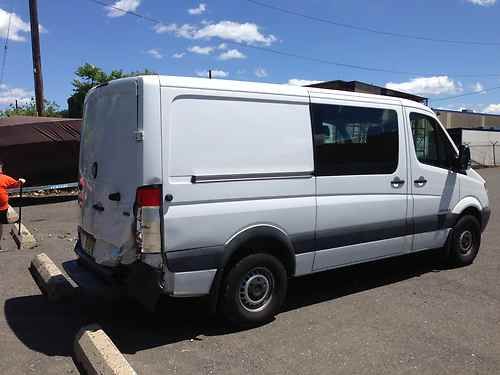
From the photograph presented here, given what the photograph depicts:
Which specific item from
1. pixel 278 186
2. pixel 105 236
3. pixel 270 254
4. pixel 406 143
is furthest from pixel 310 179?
pixel 105 236

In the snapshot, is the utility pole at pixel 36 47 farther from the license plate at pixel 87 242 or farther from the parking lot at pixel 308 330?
the license plate at pixel 87 242

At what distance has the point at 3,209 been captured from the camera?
8.18 meters

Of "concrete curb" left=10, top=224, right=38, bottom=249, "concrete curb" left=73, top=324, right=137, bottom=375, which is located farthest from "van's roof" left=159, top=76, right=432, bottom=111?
"concrete curb" left=10, top=224, right=38, bottom=249

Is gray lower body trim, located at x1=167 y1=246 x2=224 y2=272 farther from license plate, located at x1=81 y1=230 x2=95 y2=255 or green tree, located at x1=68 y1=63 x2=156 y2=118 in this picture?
green tree, located at x1=68 y1=63 x2=156 y2=118

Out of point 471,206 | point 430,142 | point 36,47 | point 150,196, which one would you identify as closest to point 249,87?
point 150,196

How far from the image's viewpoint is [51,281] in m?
5.56

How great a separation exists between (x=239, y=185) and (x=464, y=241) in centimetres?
396

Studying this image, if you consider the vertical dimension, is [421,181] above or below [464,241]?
above

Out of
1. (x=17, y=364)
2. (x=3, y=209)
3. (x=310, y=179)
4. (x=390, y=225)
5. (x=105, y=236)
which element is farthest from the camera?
(x=3, y=209)

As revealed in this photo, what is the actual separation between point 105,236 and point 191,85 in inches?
62.5

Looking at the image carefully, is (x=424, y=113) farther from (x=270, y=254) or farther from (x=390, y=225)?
(x=270, y=254)

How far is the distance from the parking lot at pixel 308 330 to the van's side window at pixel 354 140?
4.82 feet

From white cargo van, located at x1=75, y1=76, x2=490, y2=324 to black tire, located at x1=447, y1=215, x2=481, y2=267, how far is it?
3.22 ft

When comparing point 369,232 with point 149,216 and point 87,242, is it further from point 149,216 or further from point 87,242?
point 87,242
